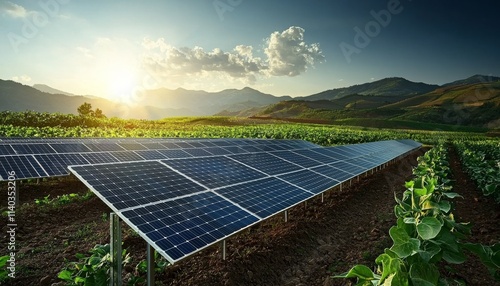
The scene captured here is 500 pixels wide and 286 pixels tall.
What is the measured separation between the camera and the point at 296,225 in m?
8.62

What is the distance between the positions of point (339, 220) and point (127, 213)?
7357 mm

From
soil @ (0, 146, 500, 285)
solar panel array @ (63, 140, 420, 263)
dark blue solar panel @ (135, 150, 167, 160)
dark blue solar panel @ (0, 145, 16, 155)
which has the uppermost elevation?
dark blue solar panel @ (0, 145, 16, 155)

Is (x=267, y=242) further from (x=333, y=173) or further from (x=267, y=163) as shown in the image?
(x=333, y=173)

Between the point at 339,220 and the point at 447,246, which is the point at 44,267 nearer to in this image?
the point at 447,246

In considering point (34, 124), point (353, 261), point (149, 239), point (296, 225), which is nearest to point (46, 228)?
point (149, 239)

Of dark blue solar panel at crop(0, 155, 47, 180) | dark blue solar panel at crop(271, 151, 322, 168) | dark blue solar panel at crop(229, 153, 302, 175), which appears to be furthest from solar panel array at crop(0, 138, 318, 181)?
dark blue solar panel at crop(271, 151, 322, 168)

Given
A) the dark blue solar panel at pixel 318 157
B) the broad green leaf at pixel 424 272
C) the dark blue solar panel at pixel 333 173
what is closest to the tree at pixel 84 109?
the dark blue solar panel at pixel 318 157

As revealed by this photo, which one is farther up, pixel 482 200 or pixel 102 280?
pixel 102 280

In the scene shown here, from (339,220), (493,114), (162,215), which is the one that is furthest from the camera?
(493,114)

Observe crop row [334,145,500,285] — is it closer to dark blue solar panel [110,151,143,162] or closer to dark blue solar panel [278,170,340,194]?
dark blue solar panel [278,170,340,194]

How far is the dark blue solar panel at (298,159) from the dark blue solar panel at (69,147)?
772cm

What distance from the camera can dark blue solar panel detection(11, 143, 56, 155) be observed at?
10244mm

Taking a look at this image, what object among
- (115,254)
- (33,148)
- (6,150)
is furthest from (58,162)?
(115,254)

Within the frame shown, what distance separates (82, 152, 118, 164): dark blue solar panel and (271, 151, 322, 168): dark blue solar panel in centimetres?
646
